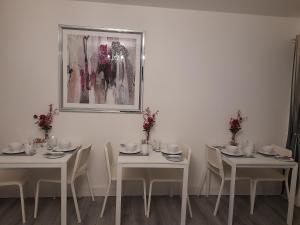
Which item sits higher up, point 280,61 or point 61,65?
point 280,61

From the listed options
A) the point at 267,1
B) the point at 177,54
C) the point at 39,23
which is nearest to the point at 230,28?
the point at 267,1

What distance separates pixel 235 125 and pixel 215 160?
0.65m

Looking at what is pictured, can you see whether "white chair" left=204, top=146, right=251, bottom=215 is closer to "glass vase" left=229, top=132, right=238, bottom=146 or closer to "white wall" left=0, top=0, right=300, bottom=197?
"white wall" left=0, top=0, right=300, bottom=197

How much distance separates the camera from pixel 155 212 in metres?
2.56

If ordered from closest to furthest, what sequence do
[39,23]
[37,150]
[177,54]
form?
[37,150] → [39,23] → [177,54]

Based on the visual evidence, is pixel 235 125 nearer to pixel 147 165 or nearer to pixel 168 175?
pixel 168 175

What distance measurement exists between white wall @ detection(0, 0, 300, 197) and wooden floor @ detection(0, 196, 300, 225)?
0.35 meters

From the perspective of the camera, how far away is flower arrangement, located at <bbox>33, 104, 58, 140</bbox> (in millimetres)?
2678

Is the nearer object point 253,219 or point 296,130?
point 253,219

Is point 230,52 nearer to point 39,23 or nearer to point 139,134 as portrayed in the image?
point 139,134

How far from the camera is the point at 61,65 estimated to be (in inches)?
107

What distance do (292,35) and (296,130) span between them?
130 cm

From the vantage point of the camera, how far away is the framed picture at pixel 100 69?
2.72 meters

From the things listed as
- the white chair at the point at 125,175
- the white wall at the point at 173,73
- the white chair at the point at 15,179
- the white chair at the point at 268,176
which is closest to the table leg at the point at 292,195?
the white chair at the point at 268,176
